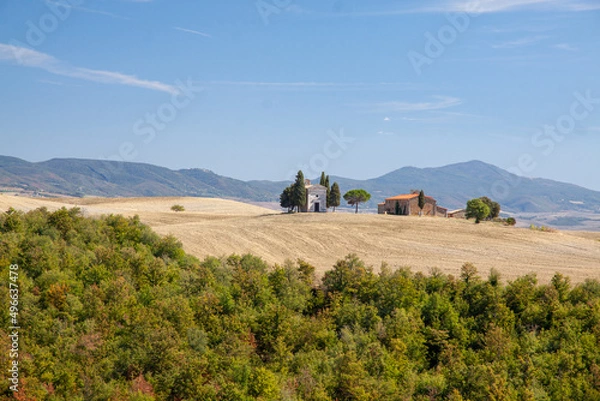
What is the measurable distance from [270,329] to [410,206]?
61.7 metres

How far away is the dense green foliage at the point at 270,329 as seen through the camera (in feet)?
118

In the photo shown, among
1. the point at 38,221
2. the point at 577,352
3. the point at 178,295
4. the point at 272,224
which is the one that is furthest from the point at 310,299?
the point at 272,224

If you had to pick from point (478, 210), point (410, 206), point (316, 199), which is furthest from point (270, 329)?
point (410, 206)

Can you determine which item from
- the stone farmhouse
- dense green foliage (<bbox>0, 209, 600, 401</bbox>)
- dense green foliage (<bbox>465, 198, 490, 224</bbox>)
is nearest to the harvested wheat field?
dense green foliage (<bbox>465, 198, 490, 224</bbox>)

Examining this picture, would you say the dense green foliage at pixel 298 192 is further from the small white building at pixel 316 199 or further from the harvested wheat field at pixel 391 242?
the harvested wheat field at pixel 391 242

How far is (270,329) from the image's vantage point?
4256cm

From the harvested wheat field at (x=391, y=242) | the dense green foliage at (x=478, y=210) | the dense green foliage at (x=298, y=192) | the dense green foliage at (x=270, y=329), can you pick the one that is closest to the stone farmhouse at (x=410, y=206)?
the dense green foliage at (x=478, y=210)

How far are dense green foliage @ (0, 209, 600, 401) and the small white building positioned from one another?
4456cm

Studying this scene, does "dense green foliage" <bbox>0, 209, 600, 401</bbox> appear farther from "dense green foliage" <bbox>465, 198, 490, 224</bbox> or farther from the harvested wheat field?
"dense green foliage" <bbox>465, 198, 490, 224</bbox>

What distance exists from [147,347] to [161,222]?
1826 inches

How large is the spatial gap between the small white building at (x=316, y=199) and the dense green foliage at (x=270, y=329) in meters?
44.6

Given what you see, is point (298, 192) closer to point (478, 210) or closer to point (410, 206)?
point (410, 206)

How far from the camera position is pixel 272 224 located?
264 feet

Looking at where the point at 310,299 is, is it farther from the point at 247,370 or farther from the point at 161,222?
the point at 161,222
